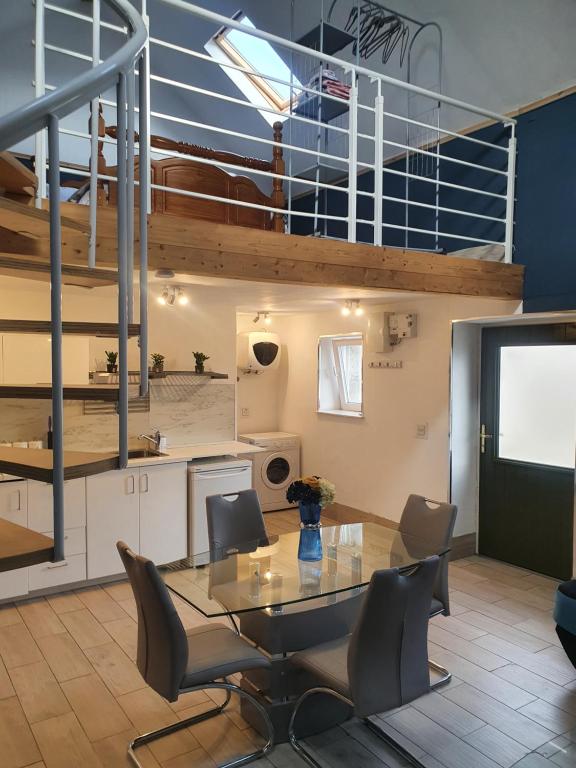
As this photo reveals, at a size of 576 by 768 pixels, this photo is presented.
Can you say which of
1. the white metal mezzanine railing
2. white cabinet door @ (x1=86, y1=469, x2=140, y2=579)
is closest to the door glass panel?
the white metal mezzanine railing

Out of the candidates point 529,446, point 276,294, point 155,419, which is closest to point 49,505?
point 155,419

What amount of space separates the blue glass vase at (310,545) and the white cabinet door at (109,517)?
5.60ft

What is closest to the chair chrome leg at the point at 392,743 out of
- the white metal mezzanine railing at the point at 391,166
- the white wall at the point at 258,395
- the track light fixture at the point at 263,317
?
the white metal mezzanine railing at the point at 391,166

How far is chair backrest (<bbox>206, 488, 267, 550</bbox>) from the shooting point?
3441 millimetres

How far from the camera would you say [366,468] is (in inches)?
233

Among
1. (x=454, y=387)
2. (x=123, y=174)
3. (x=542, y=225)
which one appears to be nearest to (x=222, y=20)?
(x=123, y=174)

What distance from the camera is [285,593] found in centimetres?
261

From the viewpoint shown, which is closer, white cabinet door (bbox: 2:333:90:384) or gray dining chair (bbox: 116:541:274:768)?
gray dining chair (bbox: 116:541:274:768)

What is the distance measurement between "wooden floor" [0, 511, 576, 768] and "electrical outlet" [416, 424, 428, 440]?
154 cm

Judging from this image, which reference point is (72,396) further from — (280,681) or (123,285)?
(280,681)

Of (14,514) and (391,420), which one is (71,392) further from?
(391,420)

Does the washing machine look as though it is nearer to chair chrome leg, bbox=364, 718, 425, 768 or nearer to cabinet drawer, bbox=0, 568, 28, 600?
cabinet drawer, bbox=0, 568, 28, 600

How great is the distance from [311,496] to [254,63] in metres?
5.71

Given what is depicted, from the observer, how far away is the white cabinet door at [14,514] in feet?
13.1
